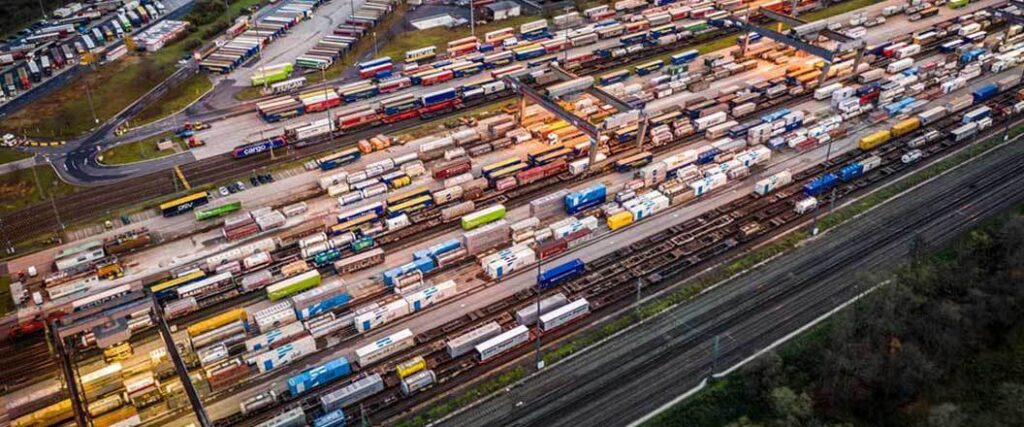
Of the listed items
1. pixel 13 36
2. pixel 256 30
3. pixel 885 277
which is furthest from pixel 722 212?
pixel 13 36

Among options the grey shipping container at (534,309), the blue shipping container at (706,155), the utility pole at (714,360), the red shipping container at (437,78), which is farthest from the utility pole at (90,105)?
the utility pole at (714,360)

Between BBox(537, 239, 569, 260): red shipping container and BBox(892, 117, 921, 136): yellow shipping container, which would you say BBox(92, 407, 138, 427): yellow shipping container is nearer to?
BBox(537, 239, 569, 260): red shipping container

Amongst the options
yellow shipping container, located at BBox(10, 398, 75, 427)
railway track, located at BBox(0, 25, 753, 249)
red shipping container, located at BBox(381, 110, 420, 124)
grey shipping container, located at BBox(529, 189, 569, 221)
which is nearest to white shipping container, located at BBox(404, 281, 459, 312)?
grey shipping container, located at BBox(529, 189, 569, 221)

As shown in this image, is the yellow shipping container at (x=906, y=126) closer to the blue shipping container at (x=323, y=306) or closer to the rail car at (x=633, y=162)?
the rail car at (x=633, y=162)

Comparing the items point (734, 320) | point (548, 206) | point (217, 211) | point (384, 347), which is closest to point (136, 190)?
point (217, 211)

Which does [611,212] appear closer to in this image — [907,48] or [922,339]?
[922,339]

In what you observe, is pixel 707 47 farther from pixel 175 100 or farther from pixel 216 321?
pixel 216 321
